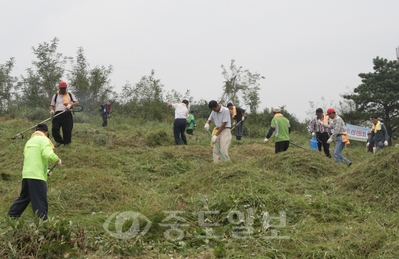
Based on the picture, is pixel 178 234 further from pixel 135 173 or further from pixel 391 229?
pixel 135 173

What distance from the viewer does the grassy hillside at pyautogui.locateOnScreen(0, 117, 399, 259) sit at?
4723 mm

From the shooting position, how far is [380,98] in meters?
23.7

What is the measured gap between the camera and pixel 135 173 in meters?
9.14

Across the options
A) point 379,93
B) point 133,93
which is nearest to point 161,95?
point 133,93

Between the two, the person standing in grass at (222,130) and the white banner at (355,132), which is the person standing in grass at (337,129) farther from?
the white banner at (355,132)

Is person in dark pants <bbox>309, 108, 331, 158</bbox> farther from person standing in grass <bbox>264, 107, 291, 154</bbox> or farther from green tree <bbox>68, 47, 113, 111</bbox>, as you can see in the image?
green tree <bbox>68, 47, 113, 111</bbox>

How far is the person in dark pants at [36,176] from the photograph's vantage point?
5.72 meters

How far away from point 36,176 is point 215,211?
2.10 meters

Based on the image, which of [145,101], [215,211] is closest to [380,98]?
[145,101]

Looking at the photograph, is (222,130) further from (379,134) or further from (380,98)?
(380,98)

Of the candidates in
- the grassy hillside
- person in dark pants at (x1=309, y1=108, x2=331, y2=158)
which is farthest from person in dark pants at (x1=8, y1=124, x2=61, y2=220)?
person in dark pants at (x1=309, y1=108, x2=331, y2=158)

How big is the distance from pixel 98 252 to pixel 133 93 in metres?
19.6

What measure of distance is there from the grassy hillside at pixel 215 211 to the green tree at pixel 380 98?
52.3 feet

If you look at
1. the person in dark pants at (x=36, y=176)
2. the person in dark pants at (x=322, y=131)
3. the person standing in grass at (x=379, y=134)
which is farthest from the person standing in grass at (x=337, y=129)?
the person in dark pants at (x=36, y=176)
